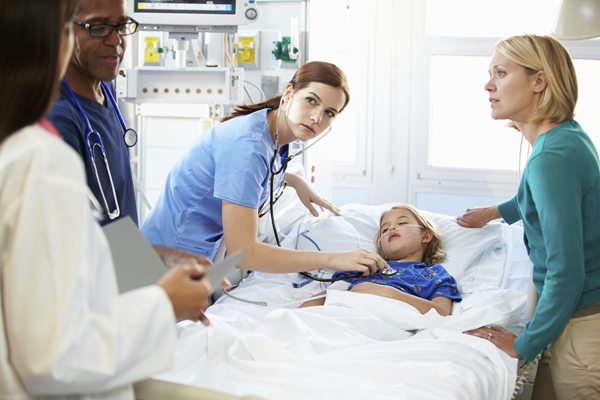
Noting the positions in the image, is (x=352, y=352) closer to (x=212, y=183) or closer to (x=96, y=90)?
(x=212, y=183)

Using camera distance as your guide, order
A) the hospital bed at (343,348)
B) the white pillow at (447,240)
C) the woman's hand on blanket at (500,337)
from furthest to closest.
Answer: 1. the white pillow at (447,240)
2. the woman's hand on blanket at (500,337)
3. the hospital bed at (343,348)

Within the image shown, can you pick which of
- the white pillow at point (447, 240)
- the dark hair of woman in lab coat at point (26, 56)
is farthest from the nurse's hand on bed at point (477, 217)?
the dark hair of woman in lab coat at point (26, 56)

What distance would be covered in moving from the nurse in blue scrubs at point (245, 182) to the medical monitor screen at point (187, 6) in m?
0.69

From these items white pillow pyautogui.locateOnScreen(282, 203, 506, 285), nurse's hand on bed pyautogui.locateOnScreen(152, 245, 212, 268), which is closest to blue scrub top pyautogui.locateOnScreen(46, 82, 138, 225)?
nurse's hand on bed pyautogui.locateOnScreen(152, 245, 212, 268)

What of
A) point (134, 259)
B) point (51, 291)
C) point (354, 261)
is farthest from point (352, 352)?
point (51, 291)

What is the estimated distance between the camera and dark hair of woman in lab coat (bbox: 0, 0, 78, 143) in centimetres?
62

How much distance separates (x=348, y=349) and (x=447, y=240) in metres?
1.18

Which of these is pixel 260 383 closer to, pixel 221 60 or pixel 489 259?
pixel 489 259

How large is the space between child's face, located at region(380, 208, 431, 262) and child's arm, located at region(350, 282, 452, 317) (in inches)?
16.0

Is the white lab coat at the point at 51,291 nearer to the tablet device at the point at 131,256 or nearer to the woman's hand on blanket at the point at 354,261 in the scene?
the tablet device at the point at 131,256

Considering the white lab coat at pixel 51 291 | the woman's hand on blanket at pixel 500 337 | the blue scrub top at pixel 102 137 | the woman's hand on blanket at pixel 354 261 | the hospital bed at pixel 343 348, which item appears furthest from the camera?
the woman's hand on blanket at pixel 354 261

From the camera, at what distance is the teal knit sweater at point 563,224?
4.30 feet

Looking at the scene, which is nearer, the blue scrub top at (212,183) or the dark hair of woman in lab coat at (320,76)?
the blue scrub top at (212,183)

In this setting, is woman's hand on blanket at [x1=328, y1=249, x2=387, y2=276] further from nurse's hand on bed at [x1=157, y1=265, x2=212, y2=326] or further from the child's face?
nurse's hand on bed at [x1=157, y1=265, x2=212, y2=326]
